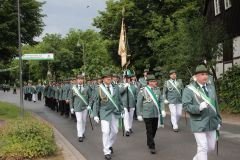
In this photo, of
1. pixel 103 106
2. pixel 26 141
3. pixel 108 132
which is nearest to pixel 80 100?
pixel 103 106

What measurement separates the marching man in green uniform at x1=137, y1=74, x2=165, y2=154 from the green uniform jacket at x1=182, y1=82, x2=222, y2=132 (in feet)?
10.3

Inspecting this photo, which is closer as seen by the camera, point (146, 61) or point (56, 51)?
point (146, 61)

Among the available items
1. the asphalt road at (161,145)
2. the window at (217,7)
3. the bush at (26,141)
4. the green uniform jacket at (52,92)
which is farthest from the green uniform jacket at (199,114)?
the window at (217,7)

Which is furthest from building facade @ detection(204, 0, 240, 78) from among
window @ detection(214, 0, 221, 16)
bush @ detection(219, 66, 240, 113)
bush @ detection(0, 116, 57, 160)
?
bush @ detection(0, 116, 57, 160)

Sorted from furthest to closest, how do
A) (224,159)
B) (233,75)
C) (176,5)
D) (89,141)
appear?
(176,5) < (233,75) < (89,141) < (224,159)

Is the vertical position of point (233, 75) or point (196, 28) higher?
point (196, 28)

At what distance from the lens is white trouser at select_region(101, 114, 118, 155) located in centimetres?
1103

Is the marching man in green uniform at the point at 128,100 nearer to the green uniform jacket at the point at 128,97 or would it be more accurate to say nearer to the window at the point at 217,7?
the green uniform jacket at the point at 128,97

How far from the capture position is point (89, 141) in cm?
1434

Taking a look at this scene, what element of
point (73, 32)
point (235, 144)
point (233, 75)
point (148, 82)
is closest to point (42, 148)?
point (148, 82)

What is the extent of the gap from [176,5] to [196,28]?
57.5 feet

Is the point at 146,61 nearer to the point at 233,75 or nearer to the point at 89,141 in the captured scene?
the point at 233,75

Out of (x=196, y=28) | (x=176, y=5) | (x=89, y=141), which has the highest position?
(x=176, y=5)

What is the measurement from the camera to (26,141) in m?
10.6
